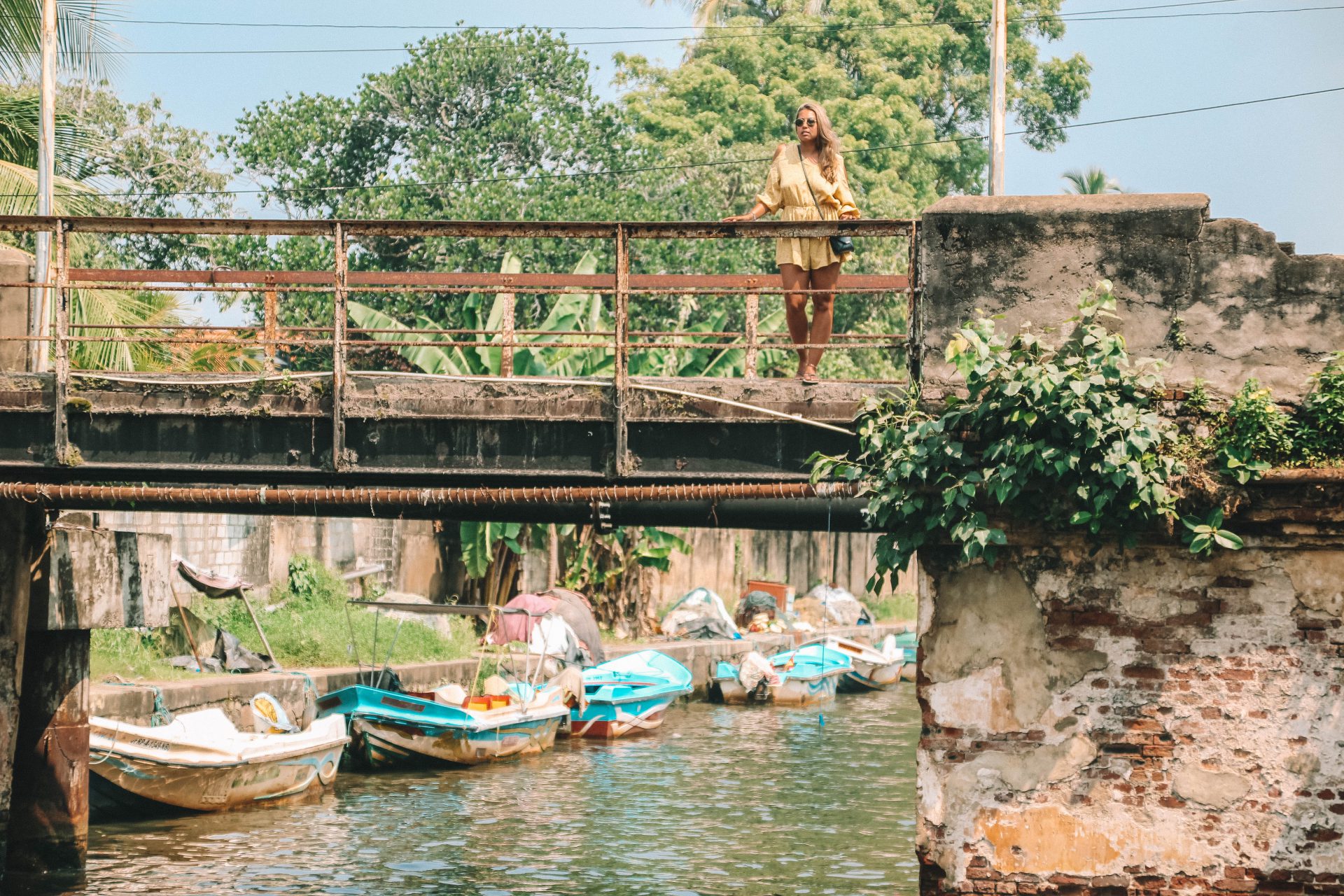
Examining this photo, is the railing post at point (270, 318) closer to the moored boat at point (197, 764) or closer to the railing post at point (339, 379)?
the railing post at point (339, 379)

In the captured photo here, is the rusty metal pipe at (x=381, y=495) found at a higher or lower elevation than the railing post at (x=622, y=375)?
lower

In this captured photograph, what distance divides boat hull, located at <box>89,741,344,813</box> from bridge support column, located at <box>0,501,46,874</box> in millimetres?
2150

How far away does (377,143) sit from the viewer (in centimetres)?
3247

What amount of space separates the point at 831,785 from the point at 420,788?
4.79 meters

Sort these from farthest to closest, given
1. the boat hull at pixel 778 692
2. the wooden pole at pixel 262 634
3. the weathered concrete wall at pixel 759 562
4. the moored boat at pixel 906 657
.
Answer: the weathered concrete wall at pixel 759 562 < the moored boat at pixel 906 657 < the boat hull at pixel 778 692 < the wooden pole at pixel 262 634

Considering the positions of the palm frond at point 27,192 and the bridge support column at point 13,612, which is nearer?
the bridge support column at point 13,612

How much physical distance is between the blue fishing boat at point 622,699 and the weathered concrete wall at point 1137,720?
14.3 meters

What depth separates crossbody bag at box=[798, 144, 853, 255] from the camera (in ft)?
30.6

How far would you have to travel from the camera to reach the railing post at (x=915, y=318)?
8.10 m

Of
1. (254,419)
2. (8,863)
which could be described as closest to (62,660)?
(8,863)

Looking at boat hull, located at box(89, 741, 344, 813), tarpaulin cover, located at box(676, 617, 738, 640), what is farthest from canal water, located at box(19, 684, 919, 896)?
tarpaulin cover, located at box(676, 617, 738, 640)

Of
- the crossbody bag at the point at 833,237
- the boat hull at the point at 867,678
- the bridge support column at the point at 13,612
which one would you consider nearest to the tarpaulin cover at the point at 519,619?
the boat hull at the point at 867,678

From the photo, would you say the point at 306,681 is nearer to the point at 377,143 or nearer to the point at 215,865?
the point at 215,865

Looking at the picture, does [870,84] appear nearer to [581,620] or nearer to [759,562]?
[759,562]
